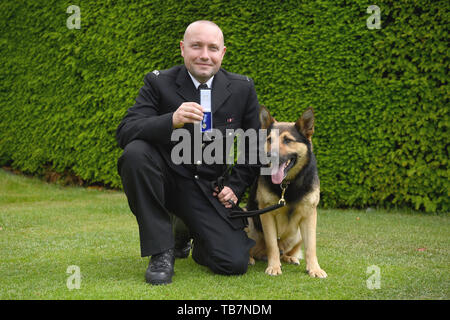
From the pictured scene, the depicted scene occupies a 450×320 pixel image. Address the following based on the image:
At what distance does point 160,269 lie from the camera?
3.02 m

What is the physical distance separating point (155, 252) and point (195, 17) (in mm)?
4447

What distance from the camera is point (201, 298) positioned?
2.72 m

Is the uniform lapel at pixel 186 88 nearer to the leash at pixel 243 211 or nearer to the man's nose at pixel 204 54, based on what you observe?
the man's nose at pixel 204 54

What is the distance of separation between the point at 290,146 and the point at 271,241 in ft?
2.43

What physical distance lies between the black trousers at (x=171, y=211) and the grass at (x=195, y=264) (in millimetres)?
162

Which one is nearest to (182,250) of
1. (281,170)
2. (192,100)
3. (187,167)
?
(187,167)

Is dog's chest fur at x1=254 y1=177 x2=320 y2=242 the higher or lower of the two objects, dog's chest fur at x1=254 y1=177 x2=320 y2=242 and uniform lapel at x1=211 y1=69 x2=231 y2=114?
the lower

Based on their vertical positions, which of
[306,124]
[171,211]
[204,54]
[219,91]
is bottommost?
[171,211]

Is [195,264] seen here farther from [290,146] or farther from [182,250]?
[290,146]

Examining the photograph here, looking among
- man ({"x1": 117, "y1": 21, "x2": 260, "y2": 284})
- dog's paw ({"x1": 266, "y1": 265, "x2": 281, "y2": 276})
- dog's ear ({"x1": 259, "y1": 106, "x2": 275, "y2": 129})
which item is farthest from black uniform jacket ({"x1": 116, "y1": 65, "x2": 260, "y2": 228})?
dog's paw ({"x1": 266, "y1": 265, "x2": 281, "y2": 276})

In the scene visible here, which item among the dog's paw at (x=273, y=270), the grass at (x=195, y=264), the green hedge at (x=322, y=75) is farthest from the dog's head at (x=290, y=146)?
the green hedge at (x=322, y=75)

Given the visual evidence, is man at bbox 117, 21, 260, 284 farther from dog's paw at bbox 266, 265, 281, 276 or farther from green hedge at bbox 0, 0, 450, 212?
green hedge at bbox 0, 0, 450, 212

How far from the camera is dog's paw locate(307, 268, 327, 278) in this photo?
3.24 meters
